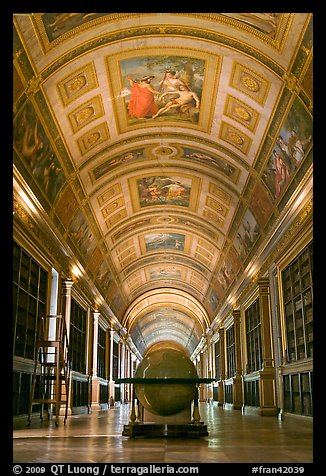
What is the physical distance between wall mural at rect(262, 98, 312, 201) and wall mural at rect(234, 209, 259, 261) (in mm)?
3069

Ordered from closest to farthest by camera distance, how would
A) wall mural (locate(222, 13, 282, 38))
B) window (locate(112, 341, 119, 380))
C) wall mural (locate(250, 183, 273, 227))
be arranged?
1. wall mural (locate(222, 13, 282, 38))
2. wall mural (locate(250, 183, 273, 227))
3. window (locate(112, 341, 119, 380))

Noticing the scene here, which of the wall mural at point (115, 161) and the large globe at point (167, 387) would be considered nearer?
the large globe at point (167, 387)

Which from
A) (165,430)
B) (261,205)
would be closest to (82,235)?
(261,205)

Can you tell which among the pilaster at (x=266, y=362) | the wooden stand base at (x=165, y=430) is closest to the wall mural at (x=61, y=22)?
the wooden stand base at (x=165, y=430)

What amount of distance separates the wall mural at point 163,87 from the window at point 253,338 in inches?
323

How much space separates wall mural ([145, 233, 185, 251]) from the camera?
27.3m

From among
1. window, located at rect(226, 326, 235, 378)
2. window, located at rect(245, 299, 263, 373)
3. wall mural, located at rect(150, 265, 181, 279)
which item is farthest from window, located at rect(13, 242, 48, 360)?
wall mural, located at rect(150, 265, 181, 279)

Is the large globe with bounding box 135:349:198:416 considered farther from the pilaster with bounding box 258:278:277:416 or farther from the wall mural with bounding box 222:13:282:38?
the pilaster with bounding box 258:278:277:416

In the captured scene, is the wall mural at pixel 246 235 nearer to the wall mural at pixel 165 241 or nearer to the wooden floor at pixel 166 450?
the wall mural at pixel 165 241

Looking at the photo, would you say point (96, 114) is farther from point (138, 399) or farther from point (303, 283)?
point (138, 399)

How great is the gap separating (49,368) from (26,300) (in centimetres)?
249

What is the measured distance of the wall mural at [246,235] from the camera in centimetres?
1872

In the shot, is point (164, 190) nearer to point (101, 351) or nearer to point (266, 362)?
point (266, 362)
